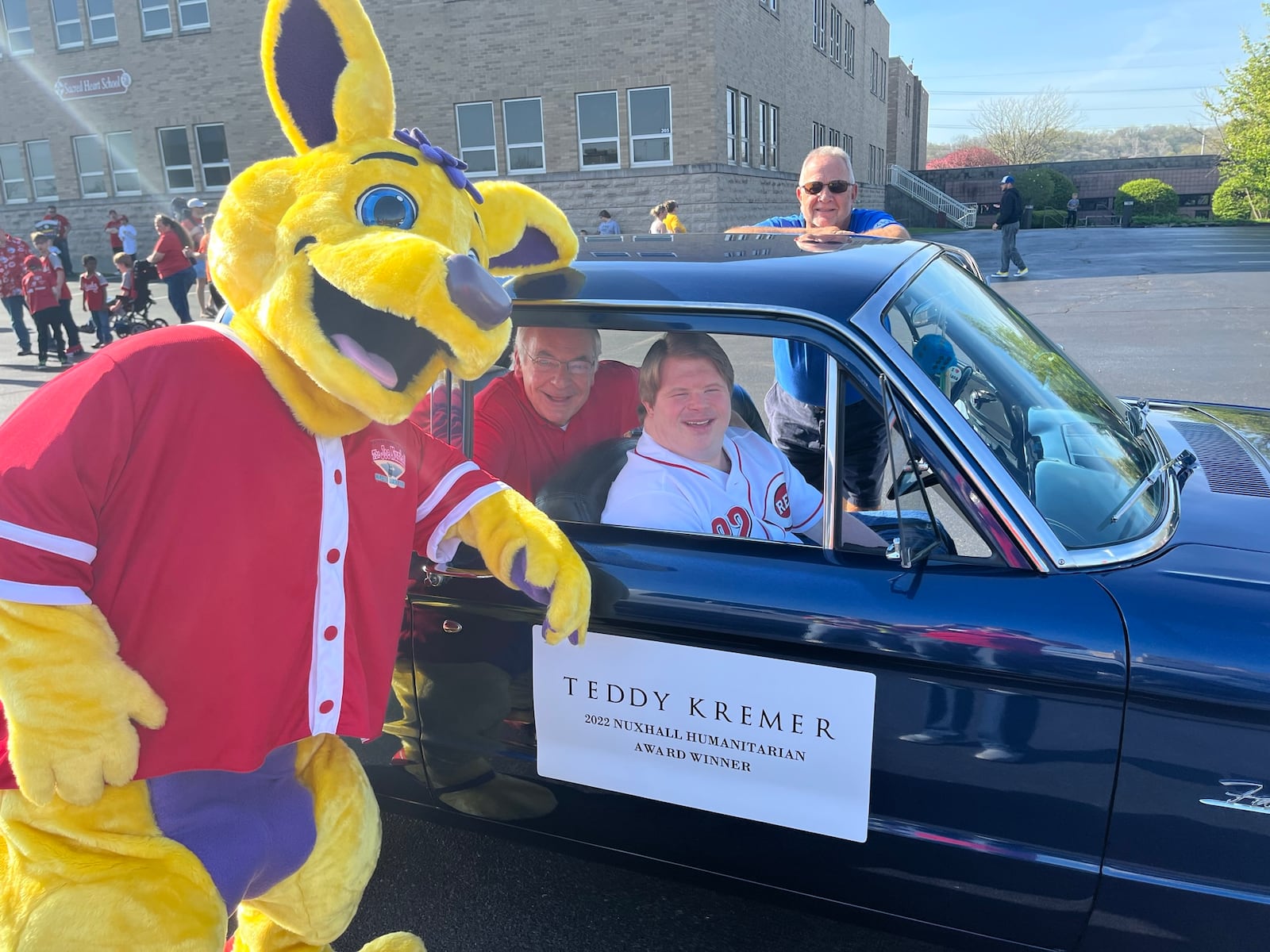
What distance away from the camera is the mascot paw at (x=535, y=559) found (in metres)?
1.87

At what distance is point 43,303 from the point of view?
1059cm

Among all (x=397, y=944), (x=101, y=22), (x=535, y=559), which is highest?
(x=101, y=22)

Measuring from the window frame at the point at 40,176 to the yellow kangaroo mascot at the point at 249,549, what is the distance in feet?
95.9

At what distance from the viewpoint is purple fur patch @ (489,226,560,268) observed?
216cm

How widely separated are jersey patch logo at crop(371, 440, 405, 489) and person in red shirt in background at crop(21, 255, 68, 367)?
10846 millimetres

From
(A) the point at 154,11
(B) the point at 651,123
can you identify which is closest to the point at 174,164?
(A) the point at 154,11

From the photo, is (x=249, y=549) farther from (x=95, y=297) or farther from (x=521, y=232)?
(x=95, y=297)

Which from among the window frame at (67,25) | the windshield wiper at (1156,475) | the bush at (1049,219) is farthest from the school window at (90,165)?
the bush at (1049,219)

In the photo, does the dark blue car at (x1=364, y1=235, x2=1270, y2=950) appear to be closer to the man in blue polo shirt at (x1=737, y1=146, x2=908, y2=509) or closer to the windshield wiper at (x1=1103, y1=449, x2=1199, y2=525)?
the windshield wiper at (x1=1103, y1=449, x2=1199, y2=525)

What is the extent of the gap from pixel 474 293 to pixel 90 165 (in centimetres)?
2886

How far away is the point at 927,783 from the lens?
1.81 m

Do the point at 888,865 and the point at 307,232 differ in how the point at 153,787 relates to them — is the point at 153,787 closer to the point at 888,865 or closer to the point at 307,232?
the point at 307,232

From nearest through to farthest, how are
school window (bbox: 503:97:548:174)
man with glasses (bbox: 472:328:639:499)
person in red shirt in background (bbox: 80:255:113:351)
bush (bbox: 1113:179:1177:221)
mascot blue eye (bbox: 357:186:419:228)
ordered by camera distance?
1. mascot blue eye (bbox: 357:186:419:228)
2. man with glasses (bbox: 472:328:639:499)
3. person in red shirt in background (bbox: 80:255:113:351)
4. school window (bbox: 503:97:548:174)
5. bush (bbox: 1113:179:1177:221)

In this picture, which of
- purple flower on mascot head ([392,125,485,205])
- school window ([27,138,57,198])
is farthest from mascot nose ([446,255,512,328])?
school window ([27,138,57,198])
